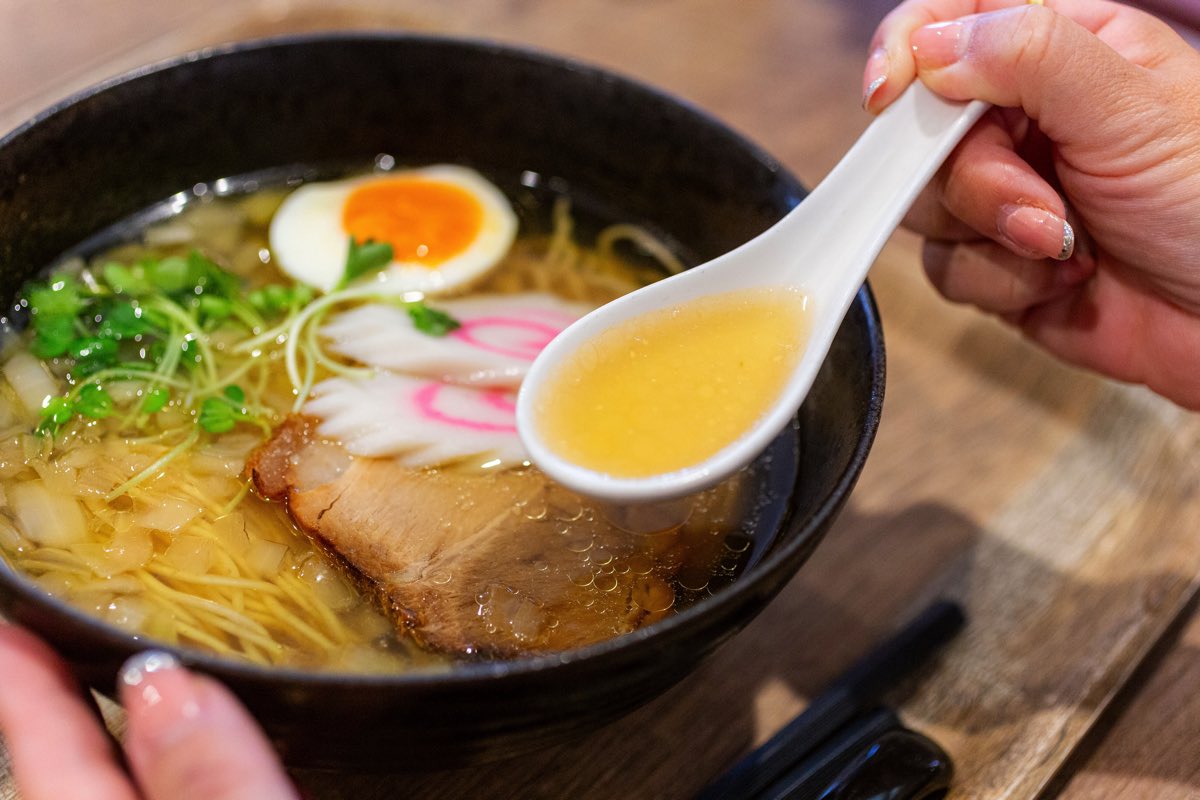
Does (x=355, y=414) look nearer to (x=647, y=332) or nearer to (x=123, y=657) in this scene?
(x=647, y=332)

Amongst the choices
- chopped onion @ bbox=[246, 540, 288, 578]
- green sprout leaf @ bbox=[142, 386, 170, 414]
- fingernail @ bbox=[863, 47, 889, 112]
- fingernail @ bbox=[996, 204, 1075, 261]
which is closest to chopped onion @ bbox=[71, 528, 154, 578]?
chopped onion @ bbox=[246, 540, 288, 578]

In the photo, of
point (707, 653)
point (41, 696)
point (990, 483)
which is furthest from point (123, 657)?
point (990, 483)

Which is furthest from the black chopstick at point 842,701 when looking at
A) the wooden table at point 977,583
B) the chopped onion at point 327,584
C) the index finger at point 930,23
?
the index finger at point 930,23

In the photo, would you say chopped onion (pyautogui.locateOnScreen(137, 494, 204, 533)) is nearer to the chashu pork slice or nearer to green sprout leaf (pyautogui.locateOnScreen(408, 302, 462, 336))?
the chashu pork slice

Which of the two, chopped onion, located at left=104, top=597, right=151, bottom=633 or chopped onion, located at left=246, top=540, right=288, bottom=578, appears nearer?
chopped onion, located at left=104, top=597, right=151, bottom=633

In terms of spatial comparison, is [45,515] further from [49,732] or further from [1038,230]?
[1038,230]

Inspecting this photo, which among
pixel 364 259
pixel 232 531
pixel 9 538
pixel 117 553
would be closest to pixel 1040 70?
pixel 364 259

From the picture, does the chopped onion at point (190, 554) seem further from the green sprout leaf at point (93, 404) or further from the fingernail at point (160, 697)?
the fingernail at point (160, 697)
